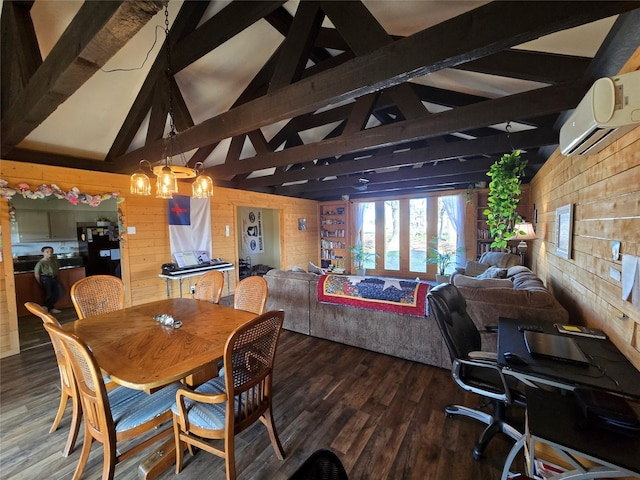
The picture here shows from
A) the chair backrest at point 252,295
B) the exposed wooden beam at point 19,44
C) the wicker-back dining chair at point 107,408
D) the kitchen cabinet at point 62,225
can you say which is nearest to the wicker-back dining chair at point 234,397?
the wicker-back dining chair at point 107,408

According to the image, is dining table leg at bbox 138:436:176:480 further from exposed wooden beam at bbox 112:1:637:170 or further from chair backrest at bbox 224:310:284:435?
exposed wooden beam at bbox 112:1:637:170

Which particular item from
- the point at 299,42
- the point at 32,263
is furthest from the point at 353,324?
the point at 32,263

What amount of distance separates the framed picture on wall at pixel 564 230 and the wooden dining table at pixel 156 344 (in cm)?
292

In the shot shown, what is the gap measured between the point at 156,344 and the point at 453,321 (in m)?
2.06

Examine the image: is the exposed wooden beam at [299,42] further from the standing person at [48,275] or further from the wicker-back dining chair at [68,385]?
the standing person at [48,275]

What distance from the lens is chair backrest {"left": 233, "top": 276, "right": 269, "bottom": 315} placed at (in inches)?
91.0

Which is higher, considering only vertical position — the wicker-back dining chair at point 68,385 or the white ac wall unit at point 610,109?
the white ac wall unit at point 610,109

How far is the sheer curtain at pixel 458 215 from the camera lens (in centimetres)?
653

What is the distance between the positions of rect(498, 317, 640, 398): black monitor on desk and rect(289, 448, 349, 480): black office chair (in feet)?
3.78

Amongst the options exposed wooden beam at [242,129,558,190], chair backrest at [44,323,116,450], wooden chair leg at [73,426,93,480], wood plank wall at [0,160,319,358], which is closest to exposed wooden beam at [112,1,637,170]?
chair backrest at [44,323,116,450]

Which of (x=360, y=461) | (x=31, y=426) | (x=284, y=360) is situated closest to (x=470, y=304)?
(x=360, y=461)

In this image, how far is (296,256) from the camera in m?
7.98

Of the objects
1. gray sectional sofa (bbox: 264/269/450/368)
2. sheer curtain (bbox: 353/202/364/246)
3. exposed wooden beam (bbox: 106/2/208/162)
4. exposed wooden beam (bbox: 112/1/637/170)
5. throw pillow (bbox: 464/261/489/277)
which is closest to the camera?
exposed wooden beam (bbox: 112/1/637/170)

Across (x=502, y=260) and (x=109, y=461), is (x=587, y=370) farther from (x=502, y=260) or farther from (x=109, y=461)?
(x=502, y=260)
